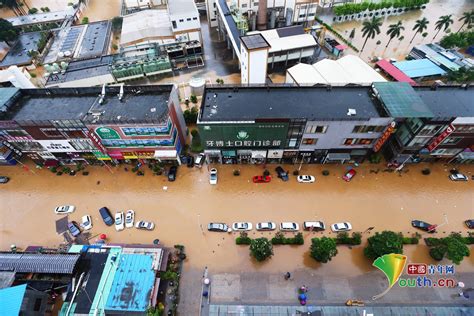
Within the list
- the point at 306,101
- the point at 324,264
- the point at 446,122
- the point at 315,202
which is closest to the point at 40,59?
the point at 306,101

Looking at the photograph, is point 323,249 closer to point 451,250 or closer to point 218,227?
point 218,227

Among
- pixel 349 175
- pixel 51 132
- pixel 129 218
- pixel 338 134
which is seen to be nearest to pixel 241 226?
pixel 129 218

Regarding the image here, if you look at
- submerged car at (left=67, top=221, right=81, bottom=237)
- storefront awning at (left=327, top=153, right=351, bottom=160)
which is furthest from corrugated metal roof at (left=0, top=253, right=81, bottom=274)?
storefront awning at (left=327, top=153, right=351, bottom=160)

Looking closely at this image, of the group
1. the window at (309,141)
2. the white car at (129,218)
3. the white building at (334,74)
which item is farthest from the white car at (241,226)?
the white building at (334,74)

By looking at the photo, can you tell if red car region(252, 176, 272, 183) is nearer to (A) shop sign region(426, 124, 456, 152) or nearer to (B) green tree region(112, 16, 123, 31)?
(A) shop sign region(426, 124, 456, 152)

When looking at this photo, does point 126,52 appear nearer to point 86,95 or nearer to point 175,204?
point 86,95
